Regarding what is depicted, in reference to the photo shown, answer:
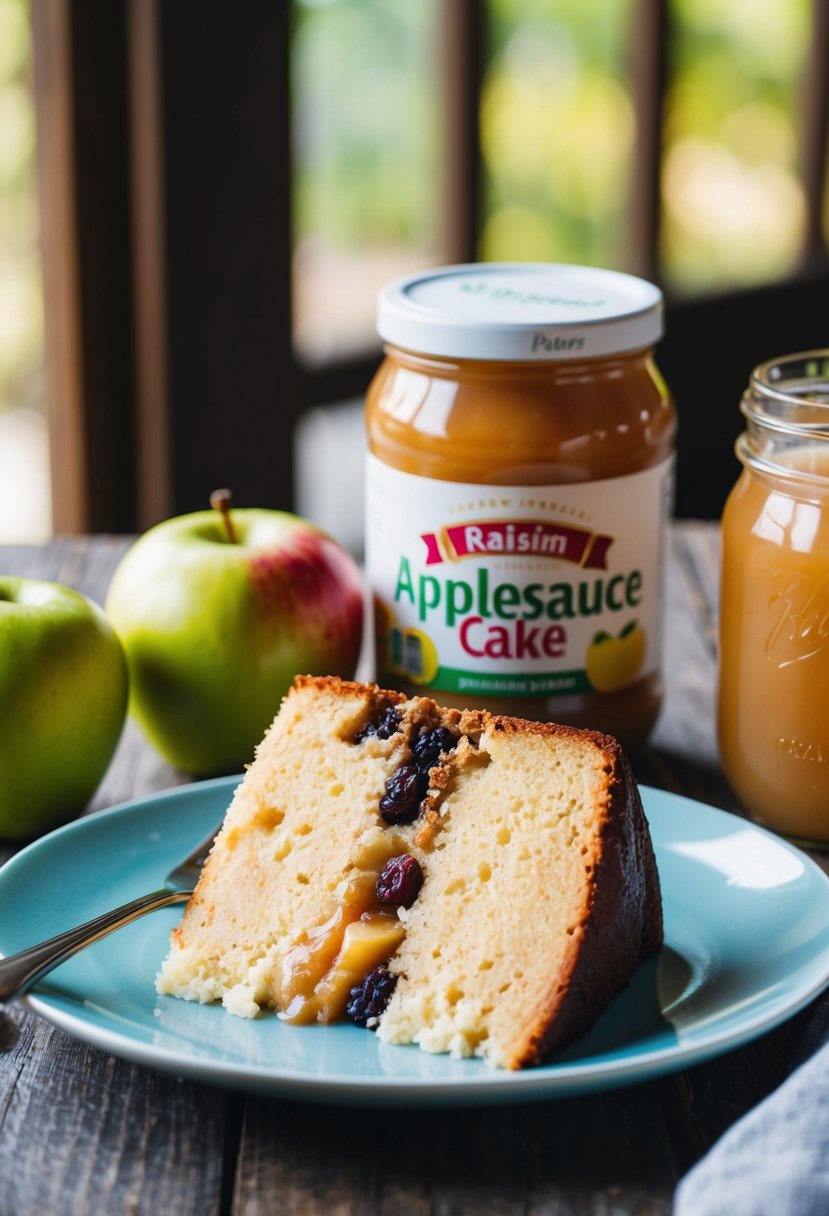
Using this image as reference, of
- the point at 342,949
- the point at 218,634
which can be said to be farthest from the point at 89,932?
the point at 218,634

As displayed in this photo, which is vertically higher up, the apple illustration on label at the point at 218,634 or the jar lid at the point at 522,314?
the jar lid at the point at 522,314

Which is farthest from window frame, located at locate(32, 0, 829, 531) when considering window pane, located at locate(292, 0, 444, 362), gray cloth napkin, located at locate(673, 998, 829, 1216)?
gray cloth napkin, located at locate(673, 998, 829, 1216)

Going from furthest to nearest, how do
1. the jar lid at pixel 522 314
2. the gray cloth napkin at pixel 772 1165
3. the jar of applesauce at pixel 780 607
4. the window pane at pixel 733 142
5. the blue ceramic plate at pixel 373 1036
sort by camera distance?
1. the window pane at pixel 733 142
2. the jar lid at pixel 522 314
3. the jar of applesauce at pixel 780 607
4. the blue ceramic plate at pixel 373 1036
5. the gray cloth napkin at pixel 772 1165

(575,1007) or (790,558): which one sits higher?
(790,558)

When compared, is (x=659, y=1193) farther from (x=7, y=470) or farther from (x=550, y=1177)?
(x=7, y=470)

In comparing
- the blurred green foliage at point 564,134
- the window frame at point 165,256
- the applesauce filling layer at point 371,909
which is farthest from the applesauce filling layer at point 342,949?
the blurred green foliage at point 564,134

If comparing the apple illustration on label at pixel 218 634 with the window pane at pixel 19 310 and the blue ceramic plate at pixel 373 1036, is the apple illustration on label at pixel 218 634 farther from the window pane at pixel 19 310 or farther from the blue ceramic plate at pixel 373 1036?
the window pane at pixel 19 310

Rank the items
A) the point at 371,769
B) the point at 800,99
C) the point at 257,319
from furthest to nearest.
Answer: the point at 800,99, the point at 257,319, the point at 371,769

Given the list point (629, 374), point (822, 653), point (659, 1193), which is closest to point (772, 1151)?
point (659, 1193)
